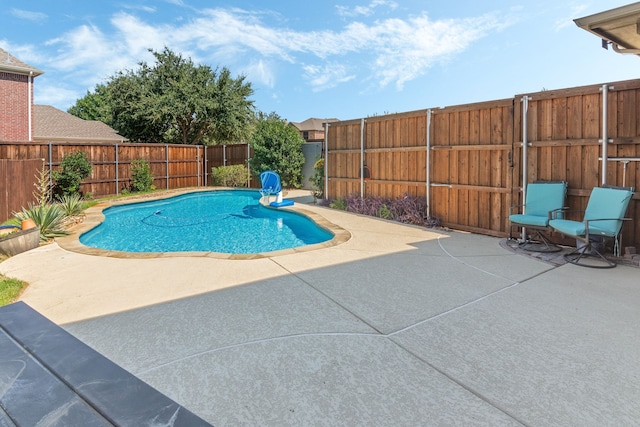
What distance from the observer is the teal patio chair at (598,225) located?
4477mm

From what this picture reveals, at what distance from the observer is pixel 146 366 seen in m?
2.28

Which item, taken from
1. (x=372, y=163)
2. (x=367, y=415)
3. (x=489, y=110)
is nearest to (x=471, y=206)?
(x=489, y=110)

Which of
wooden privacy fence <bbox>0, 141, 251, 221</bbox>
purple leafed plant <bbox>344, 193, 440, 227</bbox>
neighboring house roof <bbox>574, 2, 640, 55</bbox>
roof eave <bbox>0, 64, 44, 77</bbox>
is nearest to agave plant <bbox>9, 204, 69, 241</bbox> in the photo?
wooden privacy fence <bbox>0, 141, 251, 221</bbox>

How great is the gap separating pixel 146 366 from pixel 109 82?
23.1m

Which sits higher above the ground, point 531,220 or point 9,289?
point 531,220

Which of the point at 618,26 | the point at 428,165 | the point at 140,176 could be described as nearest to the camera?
the point at 618,26

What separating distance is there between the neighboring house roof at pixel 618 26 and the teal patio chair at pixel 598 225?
1.72m

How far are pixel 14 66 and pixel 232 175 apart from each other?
940cm

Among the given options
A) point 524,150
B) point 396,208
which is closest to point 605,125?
point 524,150

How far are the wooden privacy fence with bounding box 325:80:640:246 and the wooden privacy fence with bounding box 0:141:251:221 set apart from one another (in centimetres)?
730

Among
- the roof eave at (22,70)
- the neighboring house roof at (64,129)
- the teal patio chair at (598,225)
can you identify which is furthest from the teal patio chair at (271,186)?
the neighboring house roof at (64,129)

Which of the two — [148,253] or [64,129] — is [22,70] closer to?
[64,129]

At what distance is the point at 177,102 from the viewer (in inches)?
802

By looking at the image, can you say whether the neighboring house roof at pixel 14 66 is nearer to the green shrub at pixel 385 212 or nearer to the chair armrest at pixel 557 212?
the green shrub at pixel 385 212
